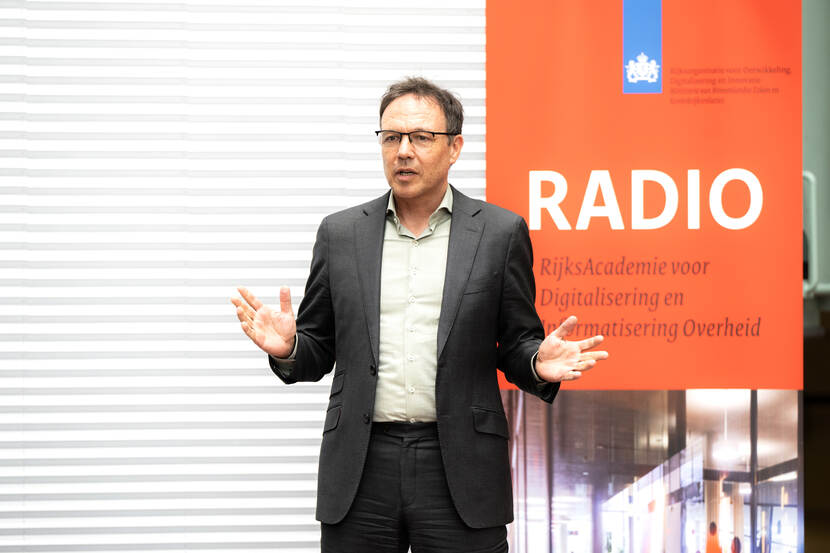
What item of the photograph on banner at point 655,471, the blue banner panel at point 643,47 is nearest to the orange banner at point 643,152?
the blue banner panel at point 643,47

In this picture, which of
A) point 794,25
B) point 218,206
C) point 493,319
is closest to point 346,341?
point 493,319

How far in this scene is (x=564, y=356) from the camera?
6.80ft

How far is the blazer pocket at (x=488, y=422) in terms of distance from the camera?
7.15ft

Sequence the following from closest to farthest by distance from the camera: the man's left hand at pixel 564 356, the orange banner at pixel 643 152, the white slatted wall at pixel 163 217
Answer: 1. the man's left hand at pixel 564 356
2. the orange banner at pixel 643 152
3. the white slatted wall at pixel 163 217

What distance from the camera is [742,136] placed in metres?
3.12

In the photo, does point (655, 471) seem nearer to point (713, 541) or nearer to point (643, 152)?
point (713, 541)

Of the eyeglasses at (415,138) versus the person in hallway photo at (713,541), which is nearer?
the eyeglasses at (415,138)

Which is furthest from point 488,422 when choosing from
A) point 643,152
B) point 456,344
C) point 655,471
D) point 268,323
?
point 643,152

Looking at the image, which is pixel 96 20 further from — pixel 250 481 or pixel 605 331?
pixel 605 331

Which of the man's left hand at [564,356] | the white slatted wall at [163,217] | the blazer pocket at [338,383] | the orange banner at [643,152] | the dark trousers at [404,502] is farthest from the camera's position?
the white slatted wall at [163,217]

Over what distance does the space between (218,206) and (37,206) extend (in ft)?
2.55

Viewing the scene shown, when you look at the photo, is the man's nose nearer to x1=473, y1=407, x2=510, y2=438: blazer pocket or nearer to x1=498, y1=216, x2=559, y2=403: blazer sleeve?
x1=498, y1=216, x2=559, y2=403: blazer sleeve

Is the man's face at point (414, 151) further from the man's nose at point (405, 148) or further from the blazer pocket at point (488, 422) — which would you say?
the blazer pocket at point (488, 422)

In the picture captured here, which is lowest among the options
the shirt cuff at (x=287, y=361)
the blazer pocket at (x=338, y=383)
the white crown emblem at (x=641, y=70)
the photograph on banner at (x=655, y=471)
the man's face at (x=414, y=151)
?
the photograph on banner at (x=655, y=471)
